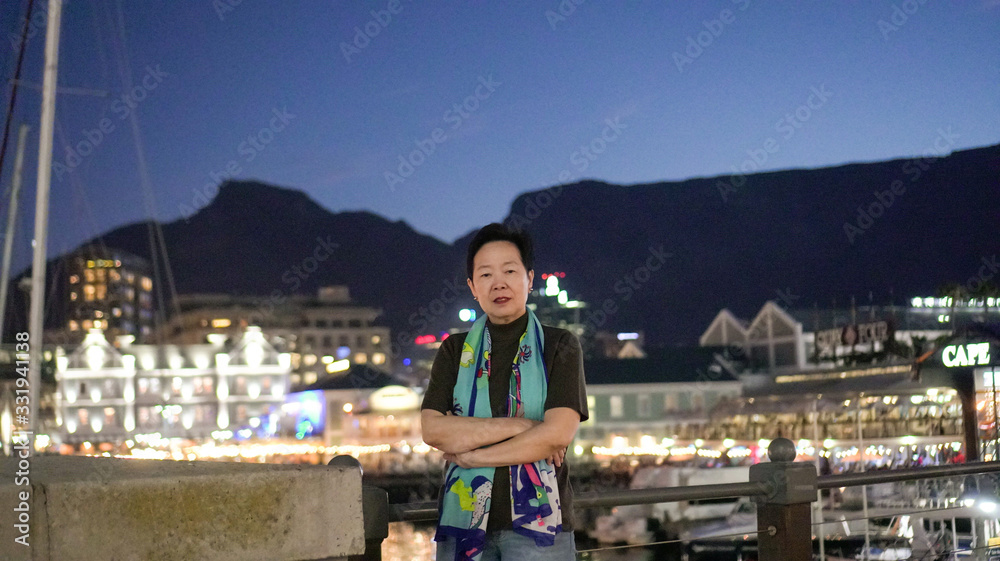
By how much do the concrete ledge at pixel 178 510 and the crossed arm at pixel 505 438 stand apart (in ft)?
1.23

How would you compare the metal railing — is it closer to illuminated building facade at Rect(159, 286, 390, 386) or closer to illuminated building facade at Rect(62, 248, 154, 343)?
illuminated building facade at Rect(159, 286, 390, 386)

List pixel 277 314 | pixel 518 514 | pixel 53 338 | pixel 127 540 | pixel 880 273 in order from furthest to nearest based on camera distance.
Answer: pixel 880 273 < pixel 277 314 < pixel 53 338 < pixel 518 514 < pixel 127 540

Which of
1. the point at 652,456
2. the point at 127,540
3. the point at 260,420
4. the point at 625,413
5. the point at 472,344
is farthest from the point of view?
the point at 260,420

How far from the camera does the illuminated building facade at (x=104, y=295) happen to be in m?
145

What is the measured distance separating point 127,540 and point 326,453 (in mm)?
62519

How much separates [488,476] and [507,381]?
1.08 ft

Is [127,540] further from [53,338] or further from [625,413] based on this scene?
[53,338]

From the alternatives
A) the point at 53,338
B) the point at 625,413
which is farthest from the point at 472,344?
the point at 53,338

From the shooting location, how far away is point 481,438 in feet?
10.6

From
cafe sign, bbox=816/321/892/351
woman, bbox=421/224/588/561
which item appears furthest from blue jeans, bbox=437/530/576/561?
cafe sign, bbox=816/321/892/351

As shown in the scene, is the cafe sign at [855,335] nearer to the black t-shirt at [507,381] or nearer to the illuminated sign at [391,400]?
the illuminated sign at [391,400]

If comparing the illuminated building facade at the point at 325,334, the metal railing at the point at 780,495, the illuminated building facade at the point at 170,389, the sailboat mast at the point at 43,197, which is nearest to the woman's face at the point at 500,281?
the metal railing at the point at 780,495

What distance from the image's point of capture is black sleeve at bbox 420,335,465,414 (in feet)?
11.3

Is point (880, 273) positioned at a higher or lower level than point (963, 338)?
higher
